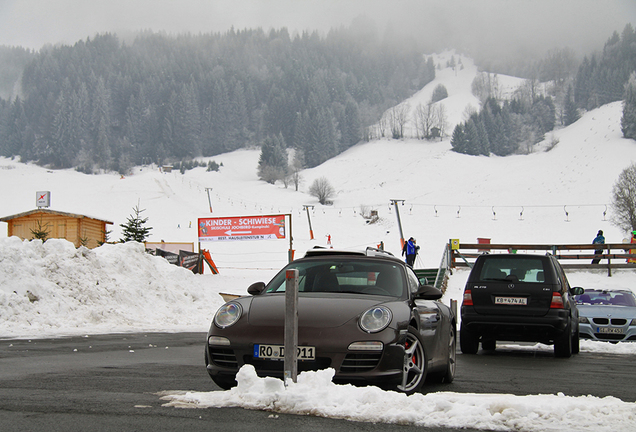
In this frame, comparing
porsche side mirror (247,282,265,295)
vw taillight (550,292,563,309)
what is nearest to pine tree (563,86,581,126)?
vw taillight (550,292,563,309)

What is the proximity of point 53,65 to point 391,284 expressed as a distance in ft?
711

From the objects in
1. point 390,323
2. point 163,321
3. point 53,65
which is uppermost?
point 53,65

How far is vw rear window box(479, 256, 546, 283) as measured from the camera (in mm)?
10398

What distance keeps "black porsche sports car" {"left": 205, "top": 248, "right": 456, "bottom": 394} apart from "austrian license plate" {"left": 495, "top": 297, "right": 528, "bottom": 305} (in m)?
4.32

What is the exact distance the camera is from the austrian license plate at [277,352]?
493 cm

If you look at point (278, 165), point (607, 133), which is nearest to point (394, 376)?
point (607, 133)

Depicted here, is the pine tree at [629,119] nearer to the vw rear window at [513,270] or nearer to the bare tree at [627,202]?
the bare tree at [627,202]

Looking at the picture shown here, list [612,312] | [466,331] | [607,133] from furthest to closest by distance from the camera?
1. [607,133]
2. [612,312]
3. [466,331]

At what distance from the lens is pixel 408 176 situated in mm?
106188

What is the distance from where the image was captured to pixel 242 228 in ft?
113

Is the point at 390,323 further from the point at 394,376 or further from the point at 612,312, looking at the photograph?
the point at 612,312

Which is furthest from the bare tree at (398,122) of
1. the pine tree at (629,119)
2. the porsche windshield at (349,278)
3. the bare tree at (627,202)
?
the porsche windshield at (349,278)

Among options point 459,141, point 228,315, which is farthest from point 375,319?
point 459,141

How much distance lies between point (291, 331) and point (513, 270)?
22.9 feet
